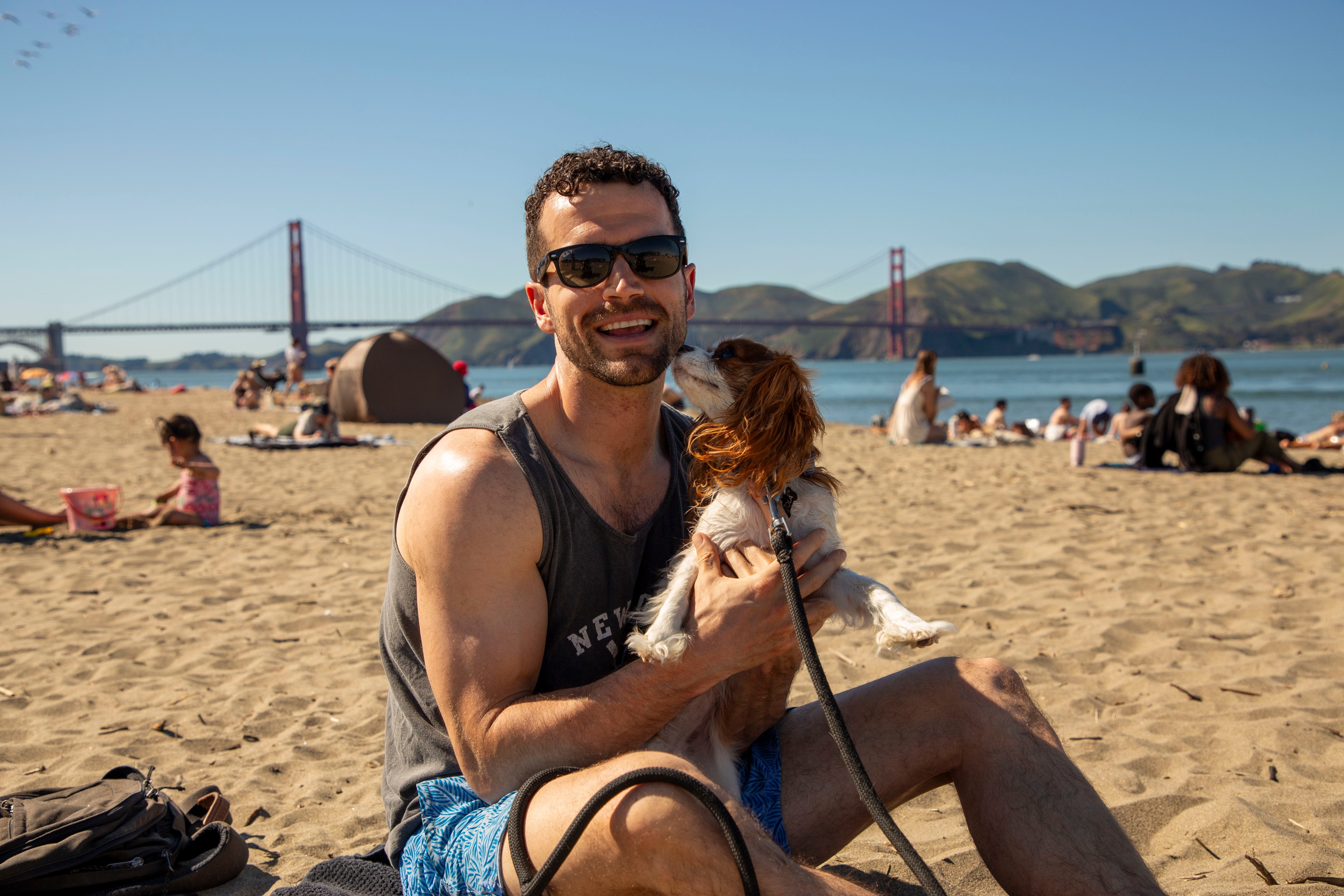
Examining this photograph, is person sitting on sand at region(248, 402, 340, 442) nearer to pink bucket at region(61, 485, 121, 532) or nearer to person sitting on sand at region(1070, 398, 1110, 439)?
pink bucket at region(61, 485, 121, 532)

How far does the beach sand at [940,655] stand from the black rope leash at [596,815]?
887mm

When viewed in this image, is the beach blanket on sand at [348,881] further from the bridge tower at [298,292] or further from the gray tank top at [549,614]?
the bridge tower at [298,292]

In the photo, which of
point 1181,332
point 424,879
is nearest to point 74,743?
point 424,879

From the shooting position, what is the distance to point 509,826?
4.93 feet

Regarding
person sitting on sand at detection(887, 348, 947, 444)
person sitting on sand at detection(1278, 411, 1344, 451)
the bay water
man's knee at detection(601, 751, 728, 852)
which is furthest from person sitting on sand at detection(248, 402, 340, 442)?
person sitting on sand at detection(1278, 411, 1344, 451)

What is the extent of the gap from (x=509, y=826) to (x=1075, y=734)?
7.14 ft

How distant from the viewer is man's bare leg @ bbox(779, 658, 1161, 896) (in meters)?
1.66

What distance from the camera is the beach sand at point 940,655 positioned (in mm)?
2459

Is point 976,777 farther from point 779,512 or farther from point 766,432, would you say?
point 766,432

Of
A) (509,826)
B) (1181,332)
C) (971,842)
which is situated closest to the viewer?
(509,826)

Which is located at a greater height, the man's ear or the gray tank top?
the man's ear

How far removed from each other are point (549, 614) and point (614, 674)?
211 mm

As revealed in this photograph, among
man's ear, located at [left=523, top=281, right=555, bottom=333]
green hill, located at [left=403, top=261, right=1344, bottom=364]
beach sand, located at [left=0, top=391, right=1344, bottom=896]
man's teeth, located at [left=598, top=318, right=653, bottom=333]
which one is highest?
green hill, located at [left=403, top=261, right=1344, bottom=364]

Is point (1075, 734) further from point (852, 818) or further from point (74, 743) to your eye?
point (74, 743)
